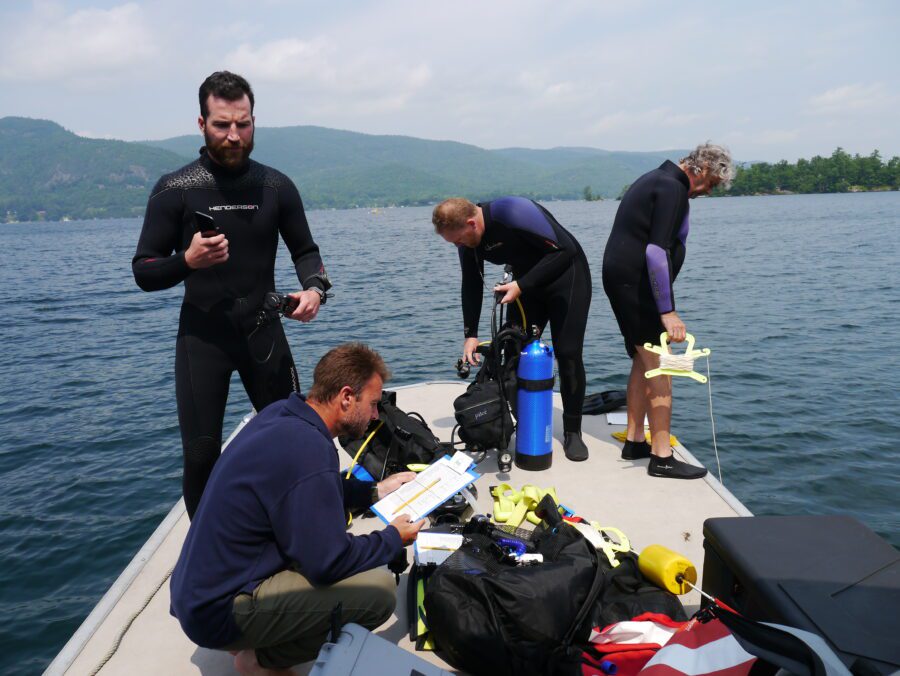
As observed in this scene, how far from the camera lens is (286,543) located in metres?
1.89

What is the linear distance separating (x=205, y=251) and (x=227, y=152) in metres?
0.54

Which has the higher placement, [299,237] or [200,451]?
[299,237]

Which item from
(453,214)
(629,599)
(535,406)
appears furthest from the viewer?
(535,406)

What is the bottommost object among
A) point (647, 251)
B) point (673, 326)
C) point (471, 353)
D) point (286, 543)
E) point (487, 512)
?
point (487, 512)

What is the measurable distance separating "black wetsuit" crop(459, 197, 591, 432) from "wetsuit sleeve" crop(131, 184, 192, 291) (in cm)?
188

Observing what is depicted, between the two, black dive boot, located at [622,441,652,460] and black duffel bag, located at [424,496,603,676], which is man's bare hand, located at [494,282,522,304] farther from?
black duffel bag, located at [424,496,603,676]

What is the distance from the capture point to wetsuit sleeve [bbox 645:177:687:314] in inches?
137

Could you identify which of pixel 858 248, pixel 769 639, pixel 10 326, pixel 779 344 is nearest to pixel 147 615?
pixel 769 639

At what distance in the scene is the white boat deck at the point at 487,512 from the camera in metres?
2.41

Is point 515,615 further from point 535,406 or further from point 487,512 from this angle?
point 535,406

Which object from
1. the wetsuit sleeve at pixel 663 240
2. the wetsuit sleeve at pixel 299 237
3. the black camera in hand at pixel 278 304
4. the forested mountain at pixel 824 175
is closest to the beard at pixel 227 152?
the wetsuit sleeve at pixel 299 237

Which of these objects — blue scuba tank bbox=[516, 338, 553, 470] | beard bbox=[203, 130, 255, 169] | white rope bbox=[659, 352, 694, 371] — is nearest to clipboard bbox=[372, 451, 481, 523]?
blue scuba tank bbox=[516, 338, 553, 470]

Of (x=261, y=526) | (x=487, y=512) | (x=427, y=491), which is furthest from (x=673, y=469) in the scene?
(x=261, y=526)

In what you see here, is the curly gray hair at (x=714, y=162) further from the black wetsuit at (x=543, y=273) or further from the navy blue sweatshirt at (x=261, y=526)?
the navy blue sweatshirt at (x=261, y=526)
